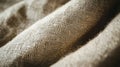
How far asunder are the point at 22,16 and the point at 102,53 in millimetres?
571

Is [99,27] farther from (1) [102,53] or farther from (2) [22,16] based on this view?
(2) [22,16]

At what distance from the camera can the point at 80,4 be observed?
83 cm

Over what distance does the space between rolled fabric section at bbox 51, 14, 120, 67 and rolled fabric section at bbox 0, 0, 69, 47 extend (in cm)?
38

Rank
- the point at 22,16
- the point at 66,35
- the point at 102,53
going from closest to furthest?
the point at 102,53 < the point at 66,35 < the point at 22,16

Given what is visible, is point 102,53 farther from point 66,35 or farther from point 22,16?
point 22,16

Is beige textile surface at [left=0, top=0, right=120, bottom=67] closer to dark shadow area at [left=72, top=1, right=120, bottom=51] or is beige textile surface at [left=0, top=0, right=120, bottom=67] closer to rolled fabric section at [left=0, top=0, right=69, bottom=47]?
dark shadow area at [left=72, top=1, right=120, bottom=51]

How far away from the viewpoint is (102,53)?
0.62 m

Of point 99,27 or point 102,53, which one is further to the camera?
point 99,27

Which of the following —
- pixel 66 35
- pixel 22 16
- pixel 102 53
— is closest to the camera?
pixel 102 53

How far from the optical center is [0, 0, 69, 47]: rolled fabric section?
102 centimetres

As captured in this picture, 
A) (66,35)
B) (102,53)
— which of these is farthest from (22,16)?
(102,53)

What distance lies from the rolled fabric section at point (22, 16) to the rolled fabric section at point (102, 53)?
0.38 metres

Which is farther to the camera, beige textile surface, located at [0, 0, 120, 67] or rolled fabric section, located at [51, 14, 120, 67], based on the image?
beige textile surface, located at [0, 0, 120, 67]

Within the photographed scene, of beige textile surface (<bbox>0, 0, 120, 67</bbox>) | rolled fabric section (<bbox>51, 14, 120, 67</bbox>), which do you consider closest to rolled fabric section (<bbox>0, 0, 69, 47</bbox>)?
beige textile surface (<bbox>0, 0, 120, 67</bbox>)
